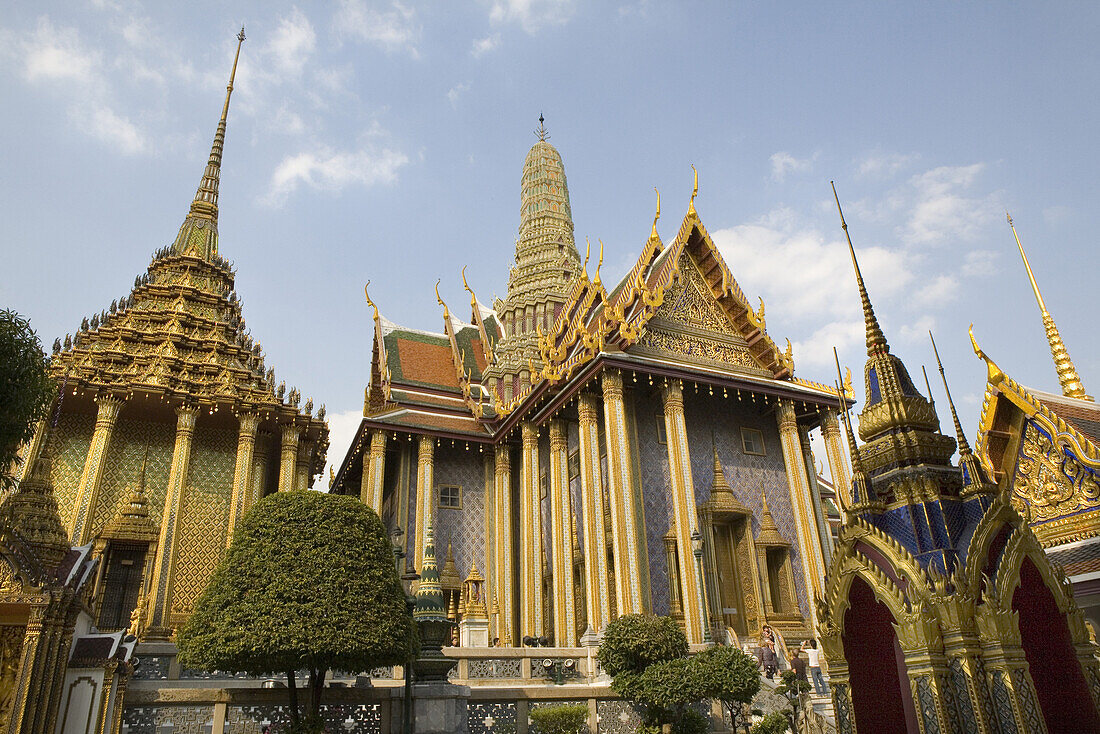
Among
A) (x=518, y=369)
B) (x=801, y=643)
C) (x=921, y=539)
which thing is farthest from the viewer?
(x=518, y=369)

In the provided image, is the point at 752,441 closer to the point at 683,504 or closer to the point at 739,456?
the point at 739,456

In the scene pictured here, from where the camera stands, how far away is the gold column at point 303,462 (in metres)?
19.2

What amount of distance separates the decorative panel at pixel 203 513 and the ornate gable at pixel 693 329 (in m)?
10.4

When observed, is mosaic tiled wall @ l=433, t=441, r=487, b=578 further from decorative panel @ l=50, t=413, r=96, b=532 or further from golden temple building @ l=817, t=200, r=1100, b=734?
golden temple building @ l=817, t=200, r=1100, b=734

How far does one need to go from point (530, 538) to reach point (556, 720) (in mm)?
7842

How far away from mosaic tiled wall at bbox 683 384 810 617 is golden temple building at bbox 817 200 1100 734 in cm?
1132

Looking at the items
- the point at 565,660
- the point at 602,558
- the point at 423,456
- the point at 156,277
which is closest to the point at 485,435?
the point at 423,456

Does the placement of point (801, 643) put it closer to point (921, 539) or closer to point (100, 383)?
point (921, 539)

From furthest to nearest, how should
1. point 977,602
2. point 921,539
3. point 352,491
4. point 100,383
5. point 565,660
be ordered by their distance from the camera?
point 352,491, point 100,383, point 565,660, point 921,539, point 977,602

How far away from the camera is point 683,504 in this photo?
13469 mm

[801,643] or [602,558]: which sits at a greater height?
[602,558]

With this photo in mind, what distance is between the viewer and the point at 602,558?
13547 mm

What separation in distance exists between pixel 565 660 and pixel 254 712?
4687 millimetres

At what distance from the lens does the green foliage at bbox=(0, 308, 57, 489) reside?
570 centimetres
